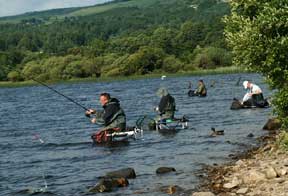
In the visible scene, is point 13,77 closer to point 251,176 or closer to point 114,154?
point 114,154

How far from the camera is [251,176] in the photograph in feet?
53.7

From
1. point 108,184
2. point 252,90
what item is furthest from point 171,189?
point 252,90

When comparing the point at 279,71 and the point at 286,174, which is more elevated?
the point at 279,71

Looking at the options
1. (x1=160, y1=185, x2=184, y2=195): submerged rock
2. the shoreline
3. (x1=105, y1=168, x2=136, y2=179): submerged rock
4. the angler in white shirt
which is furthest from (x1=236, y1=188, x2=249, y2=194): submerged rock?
the angler in white shirt

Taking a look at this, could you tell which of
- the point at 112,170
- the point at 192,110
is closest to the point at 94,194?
the point at 112,170

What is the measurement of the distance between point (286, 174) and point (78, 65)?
407ft

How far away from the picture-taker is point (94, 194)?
1755 cm

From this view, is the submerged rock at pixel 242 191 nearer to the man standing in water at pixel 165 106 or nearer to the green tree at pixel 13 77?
the man standing in water at pixel 165 106

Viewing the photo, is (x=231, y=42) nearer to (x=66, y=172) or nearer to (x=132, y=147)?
(x=66, y=172)

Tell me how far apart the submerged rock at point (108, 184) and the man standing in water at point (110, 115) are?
8054 millimetres

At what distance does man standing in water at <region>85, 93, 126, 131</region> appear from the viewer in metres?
26.5

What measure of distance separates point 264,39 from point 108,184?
24.8ft

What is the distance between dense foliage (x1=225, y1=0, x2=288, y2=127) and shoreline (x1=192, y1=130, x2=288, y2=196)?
2200mm

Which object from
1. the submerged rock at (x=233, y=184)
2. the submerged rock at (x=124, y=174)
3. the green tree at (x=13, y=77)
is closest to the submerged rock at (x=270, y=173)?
the submerged rock at (x=233, y=184)
